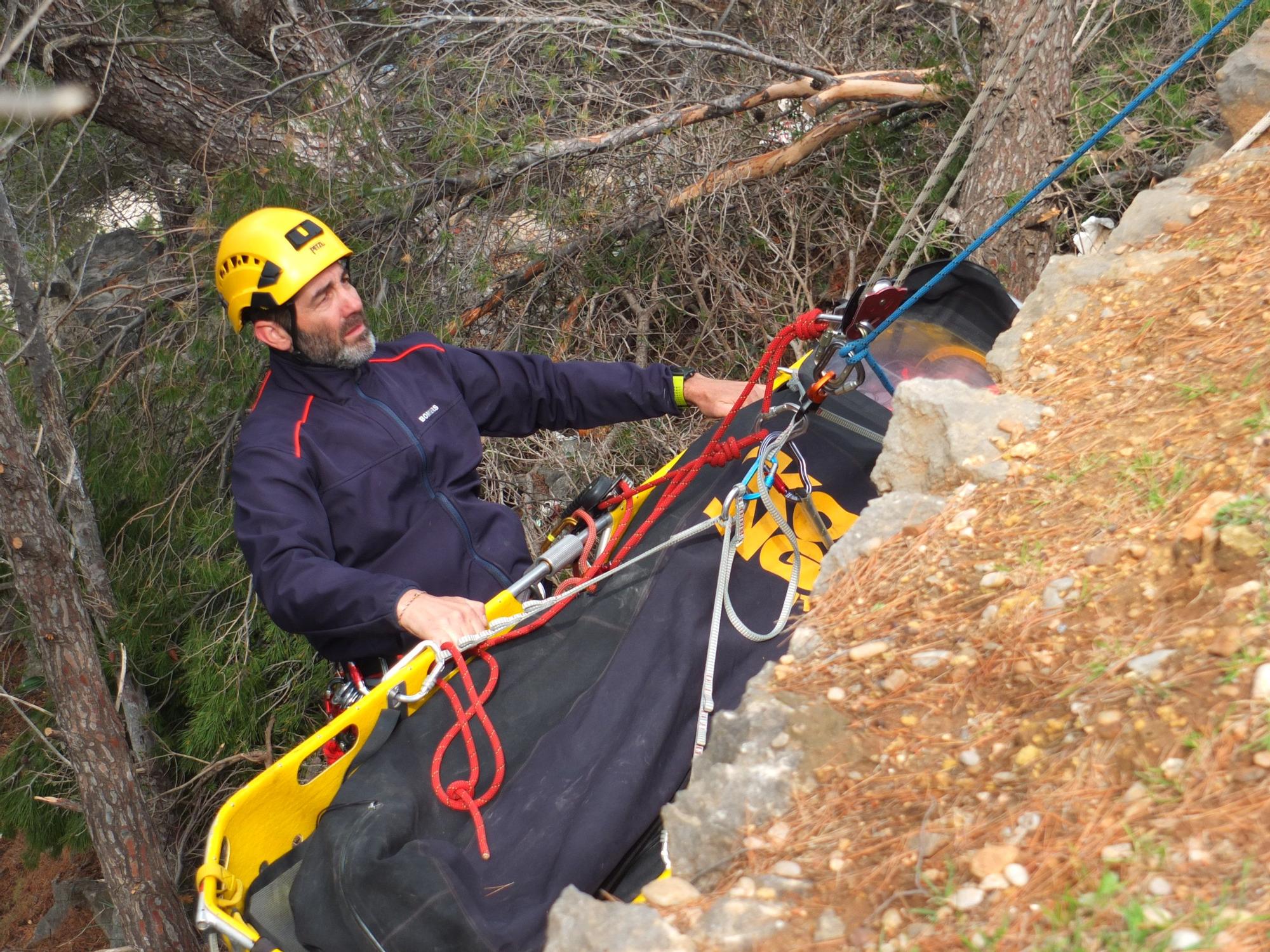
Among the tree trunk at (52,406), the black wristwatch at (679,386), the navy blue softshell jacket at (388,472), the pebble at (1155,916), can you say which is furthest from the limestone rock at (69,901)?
the pebble at (1155,916)

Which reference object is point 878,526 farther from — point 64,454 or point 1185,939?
point 64,454

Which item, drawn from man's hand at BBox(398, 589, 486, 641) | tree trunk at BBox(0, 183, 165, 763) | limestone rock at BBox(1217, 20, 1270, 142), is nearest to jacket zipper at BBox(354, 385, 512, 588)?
man's hand at BBox(398, 589, 486, 641)

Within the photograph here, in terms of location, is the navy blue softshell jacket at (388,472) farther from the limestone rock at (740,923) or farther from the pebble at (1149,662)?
the pebble at (1149,662)

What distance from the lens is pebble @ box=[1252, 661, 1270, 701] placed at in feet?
4.10

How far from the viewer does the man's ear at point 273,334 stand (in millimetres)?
2926

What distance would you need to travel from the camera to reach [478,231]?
422cm

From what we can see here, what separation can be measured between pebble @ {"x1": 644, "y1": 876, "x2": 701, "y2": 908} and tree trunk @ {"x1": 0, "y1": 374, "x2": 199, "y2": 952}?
2.38 metres

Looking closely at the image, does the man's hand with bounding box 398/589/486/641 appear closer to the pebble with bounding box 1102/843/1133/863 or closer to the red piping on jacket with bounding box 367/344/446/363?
the red piping on jacket with bounding box 367/344/446/363

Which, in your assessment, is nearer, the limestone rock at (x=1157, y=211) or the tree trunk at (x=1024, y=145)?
the limestone rock at (x=1157, y=211)

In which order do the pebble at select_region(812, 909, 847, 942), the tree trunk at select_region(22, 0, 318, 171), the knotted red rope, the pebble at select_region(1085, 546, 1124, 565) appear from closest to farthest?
the pebble at select_region(812, 909, 847, 942) < the pebble at select_region(1085, 546, 1124, 565) < the knotted red rope < the tree trunk at select_region(22, 0, 318, 171)

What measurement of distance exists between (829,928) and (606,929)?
331 millimetres

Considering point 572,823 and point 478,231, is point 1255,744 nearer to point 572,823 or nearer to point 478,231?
point 572,823

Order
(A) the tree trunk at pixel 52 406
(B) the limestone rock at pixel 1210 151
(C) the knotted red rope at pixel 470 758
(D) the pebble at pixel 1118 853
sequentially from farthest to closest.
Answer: (A) the tree trunk at pixel 52 406, (B) the limestone rock at pixel 1210 151, (C) the knotted red rope at pixel 470 758, (D) the pebble at pixel 1118 853

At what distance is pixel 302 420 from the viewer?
2.87m
